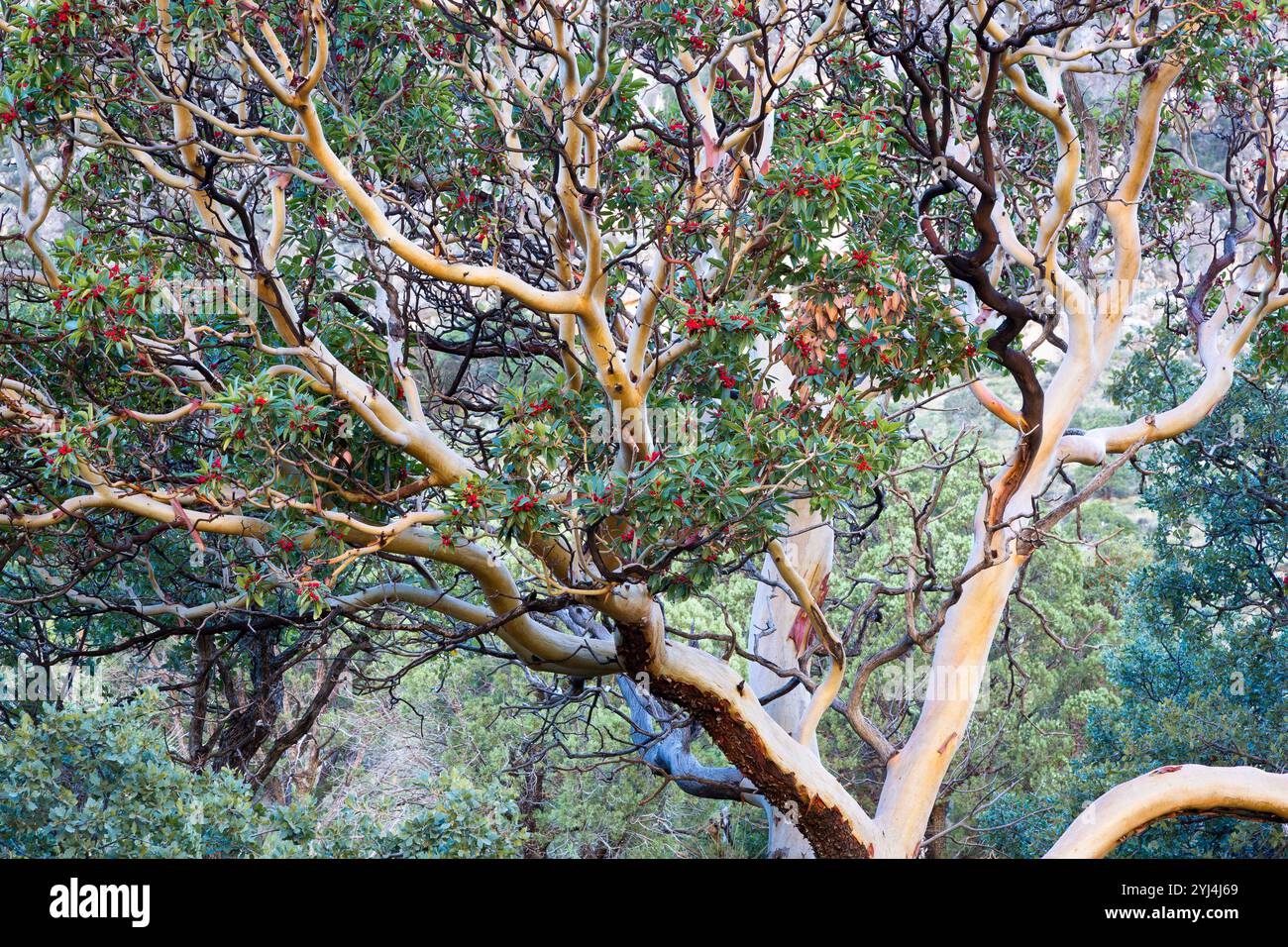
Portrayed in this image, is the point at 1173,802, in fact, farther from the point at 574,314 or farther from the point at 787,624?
the point at 574,314

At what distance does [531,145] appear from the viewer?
6664 millimetres

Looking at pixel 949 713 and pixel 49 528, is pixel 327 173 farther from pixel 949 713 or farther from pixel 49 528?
pixel 949 713

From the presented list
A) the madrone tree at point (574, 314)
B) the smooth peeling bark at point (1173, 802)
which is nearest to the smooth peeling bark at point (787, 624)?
the madrone tree at point (574, 314)

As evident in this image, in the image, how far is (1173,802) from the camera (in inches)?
297

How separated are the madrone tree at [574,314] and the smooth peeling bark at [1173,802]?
0.8 inches

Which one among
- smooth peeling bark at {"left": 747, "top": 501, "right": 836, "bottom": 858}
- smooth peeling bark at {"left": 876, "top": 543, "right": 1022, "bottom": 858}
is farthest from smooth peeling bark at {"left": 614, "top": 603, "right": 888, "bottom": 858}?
smooth peeling bark at {"left": 747, "top": 501, "right": 836, "bottom": 858}

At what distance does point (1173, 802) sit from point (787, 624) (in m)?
2.75

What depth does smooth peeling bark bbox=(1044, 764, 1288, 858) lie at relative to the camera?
24.5 ft

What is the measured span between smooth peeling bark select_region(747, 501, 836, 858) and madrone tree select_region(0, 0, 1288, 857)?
7cm

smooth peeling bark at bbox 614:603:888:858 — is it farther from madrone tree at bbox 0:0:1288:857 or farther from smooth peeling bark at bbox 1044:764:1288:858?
smooth peeling bark at bbox 1044:764:1288:858

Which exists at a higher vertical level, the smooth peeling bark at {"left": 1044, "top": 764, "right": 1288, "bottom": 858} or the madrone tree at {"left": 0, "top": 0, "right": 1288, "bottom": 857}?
the madrone tree at {"left": 0, "top": 0, "right": 1288, "bottom": 857}

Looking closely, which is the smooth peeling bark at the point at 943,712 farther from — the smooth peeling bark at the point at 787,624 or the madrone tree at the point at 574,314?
the smooth peeling bark at the point at 787,624
